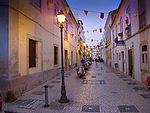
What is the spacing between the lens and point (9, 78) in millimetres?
5492

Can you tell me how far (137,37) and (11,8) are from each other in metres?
8.25

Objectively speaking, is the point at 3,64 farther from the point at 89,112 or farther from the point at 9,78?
the point at 89,112

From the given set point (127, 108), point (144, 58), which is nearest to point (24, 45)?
point (127, 108)

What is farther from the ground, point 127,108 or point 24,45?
point 24,45

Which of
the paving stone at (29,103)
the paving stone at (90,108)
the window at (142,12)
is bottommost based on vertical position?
the paving stone at (90,108)

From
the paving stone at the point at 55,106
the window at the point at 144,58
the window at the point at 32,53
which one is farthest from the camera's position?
the window at the point at 144,58

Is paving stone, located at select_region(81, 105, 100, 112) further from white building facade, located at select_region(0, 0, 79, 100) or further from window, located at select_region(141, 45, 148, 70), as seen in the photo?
window, located at select_region(141, 45, 148, 70)

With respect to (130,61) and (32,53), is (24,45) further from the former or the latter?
(130,61)

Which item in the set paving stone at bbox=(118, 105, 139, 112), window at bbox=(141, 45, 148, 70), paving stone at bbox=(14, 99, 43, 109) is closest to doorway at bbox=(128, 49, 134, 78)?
window at bbox=(141, 45, 148, 70)

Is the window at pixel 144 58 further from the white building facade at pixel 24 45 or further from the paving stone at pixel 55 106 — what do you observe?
the white building facade at pixel 24 45

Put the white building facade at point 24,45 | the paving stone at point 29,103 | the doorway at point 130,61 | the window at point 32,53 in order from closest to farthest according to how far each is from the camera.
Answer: the paving stone at point 29,103 < the white building facade at point 24,45 < the window at point 32,53 < the doorway at point 130,61

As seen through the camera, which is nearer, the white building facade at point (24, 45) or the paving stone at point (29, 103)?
the paving stone at point (29, 103)

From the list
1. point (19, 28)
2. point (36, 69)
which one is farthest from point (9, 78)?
point (36, 69)

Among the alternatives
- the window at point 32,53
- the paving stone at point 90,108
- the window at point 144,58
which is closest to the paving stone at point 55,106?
the paving stone at point 90,108
